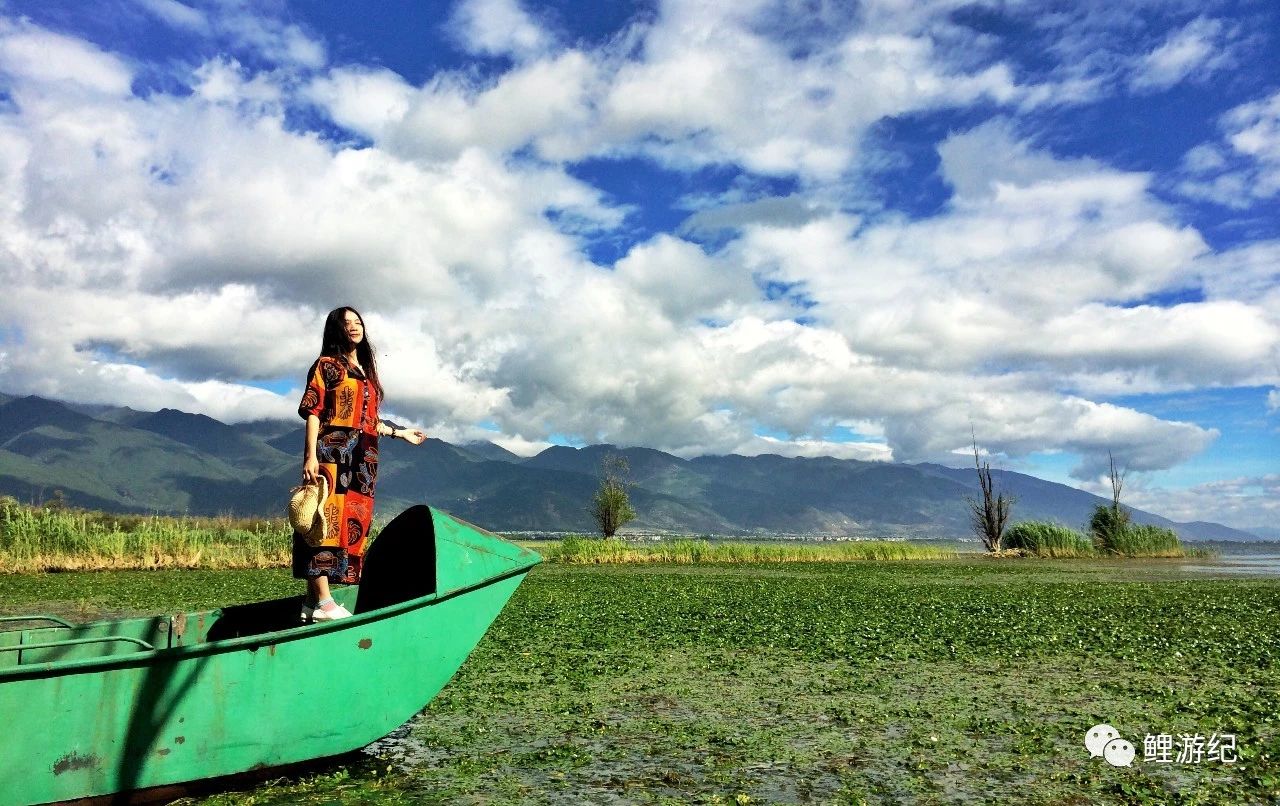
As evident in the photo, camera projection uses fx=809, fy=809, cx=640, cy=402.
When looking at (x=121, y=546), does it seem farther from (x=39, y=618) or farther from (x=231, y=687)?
(x=231, y=687)

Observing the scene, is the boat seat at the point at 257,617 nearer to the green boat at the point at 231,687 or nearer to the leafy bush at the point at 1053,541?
the green boat at the point at 231,687

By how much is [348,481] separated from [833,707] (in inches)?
139

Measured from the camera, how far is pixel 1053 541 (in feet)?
90.6

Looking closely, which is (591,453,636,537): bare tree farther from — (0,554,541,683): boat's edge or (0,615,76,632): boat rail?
(0,554,541,683): boat's edge

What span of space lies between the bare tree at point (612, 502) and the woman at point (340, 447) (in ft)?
86.4

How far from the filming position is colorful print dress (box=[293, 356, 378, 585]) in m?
4.71

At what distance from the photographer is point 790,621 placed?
32.1 feet

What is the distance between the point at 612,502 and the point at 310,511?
88.9 ft

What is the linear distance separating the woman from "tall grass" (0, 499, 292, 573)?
15772 mm

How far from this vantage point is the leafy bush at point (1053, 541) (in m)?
27.5

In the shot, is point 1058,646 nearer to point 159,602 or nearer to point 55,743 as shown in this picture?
point 55,743

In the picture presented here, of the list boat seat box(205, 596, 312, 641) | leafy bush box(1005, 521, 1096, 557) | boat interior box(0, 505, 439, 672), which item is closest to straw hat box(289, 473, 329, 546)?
boat interior box(0, 505, 439, 672)

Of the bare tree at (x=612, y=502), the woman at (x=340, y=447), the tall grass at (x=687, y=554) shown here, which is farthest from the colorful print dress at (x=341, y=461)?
the bare tree at (x=612, y=502)

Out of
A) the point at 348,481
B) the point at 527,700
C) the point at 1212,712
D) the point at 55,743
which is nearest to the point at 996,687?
the point at 1212,712
